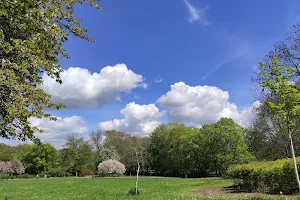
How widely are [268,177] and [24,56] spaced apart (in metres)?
13.4

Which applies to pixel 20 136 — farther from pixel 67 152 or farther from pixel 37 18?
pixel 67 152

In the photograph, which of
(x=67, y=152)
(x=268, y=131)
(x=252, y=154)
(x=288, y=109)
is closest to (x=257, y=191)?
(x=288, y=109)

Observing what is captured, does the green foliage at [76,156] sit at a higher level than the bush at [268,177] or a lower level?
higher

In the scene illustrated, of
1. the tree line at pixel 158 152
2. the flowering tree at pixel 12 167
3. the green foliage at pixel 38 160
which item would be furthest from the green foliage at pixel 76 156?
the flowering tree at pixel 12 167

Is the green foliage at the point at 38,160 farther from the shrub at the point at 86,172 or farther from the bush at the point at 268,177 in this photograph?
the bush at the point at 268,177

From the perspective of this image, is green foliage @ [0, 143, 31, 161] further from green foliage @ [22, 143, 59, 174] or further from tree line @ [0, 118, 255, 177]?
green foliage @ [22, 143, 59, 174]

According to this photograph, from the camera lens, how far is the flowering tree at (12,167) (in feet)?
254

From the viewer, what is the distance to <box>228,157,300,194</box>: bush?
1365 cm

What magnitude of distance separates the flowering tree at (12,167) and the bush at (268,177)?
242ft

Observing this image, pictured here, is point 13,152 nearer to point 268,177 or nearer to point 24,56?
point 268,177

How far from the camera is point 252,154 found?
52750 millimetres

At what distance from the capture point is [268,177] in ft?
49.9

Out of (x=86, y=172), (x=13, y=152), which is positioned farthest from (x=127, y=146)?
(x=13, y=152)

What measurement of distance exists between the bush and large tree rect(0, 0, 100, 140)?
11030mm
